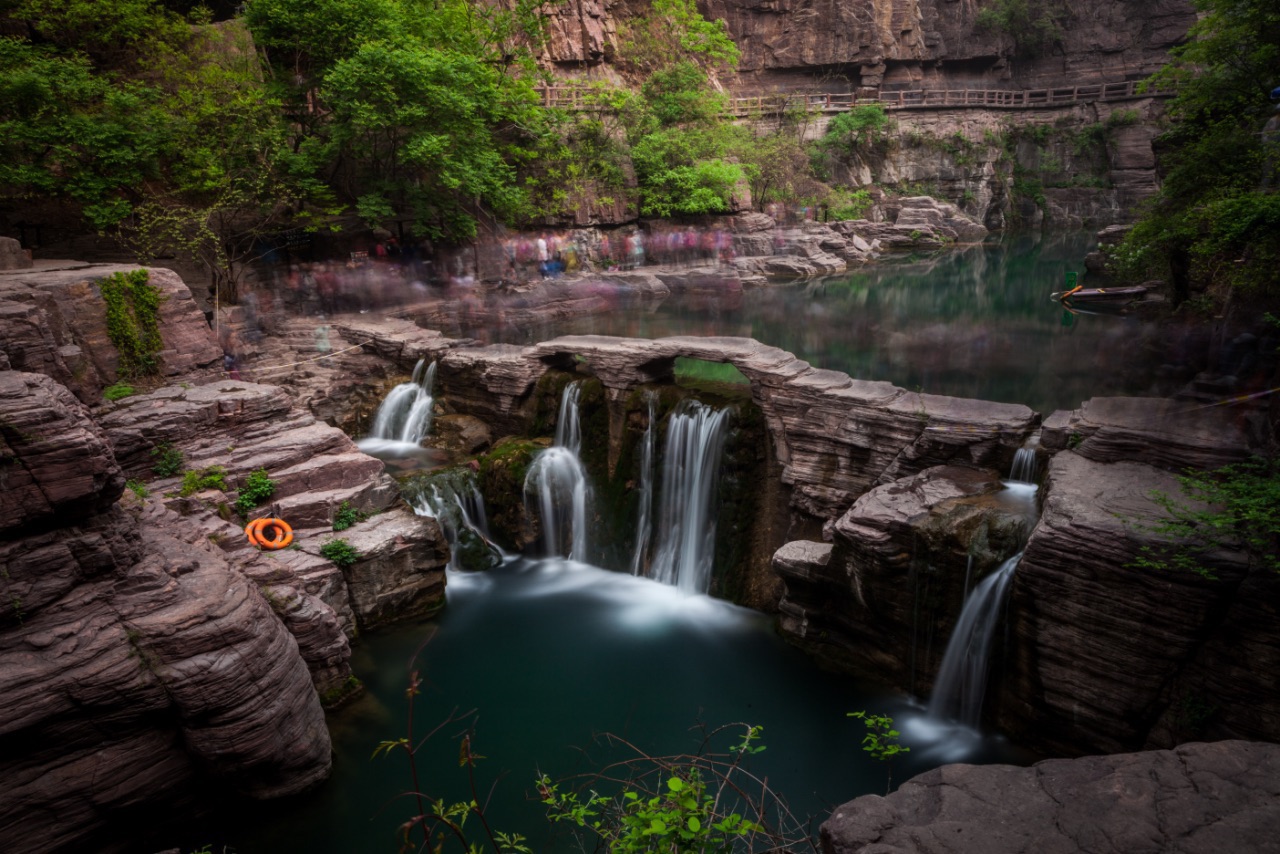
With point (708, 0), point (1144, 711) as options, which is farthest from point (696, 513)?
point (708, 0)

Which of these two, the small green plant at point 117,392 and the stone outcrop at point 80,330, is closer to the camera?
the stone outcrop at point 80,330

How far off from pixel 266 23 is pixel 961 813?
75.4ft

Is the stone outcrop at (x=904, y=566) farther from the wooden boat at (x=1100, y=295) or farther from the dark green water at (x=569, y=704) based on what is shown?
the wooden boat at (x=1100, y=295)

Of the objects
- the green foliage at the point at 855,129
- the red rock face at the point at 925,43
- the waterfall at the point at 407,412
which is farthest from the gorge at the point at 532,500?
the red rock face at the point at 925,43

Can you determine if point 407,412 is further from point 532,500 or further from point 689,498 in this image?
point 689,498

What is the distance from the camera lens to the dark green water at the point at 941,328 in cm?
1402

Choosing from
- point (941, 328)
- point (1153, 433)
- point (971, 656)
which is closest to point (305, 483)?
point (971, 656)

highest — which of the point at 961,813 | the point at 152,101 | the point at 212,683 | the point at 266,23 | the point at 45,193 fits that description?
the point at 266,23

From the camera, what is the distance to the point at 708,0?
132 ft

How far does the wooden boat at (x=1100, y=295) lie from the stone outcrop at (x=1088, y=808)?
16.4 metres

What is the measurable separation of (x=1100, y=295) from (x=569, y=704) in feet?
59.9

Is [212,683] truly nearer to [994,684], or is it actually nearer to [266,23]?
[994,684]

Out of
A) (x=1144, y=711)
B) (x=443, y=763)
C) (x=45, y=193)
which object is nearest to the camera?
(x=1144, y=711)

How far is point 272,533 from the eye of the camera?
941cm
